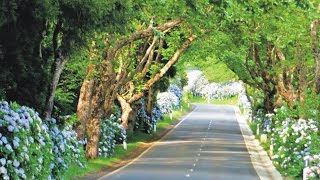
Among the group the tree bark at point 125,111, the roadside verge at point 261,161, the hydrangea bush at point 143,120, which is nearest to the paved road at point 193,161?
the roadside verge at point 261,161

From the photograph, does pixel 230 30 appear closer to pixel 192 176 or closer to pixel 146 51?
pixel 192 176

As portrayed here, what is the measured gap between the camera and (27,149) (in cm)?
1239

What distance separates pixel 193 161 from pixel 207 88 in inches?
4523

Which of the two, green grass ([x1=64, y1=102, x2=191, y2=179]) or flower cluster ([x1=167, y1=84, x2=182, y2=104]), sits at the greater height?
flower cluster ([x1=167, y1=84, x2=182, y2=104])

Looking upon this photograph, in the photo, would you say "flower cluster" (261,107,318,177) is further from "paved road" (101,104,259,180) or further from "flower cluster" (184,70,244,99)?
"flower cluster" (184,70,244,99)

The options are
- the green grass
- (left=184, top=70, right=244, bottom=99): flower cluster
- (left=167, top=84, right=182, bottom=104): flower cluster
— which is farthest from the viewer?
(left=184, top=70, right=244, bottom=99): flower cluster

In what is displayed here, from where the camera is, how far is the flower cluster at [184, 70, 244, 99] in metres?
143

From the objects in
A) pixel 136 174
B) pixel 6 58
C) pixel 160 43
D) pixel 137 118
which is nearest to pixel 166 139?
pixel 137 118

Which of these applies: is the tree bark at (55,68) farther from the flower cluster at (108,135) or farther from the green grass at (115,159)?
the flower cluster at (108,135)

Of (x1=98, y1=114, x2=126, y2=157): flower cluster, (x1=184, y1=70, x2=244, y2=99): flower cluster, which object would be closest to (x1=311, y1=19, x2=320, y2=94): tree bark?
(x1=98, y1=114, x2=126, y2=157): flower cluster

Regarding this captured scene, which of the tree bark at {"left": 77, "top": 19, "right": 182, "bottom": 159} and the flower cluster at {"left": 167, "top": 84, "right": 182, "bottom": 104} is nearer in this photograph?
the tree bark at {"left": 77, "top": 19, "right": 182, "bottom": 159}

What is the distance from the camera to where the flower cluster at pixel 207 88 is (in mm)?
143212

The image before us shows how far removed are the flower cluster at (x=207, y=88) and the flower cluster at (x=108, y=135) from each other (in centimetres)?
10282

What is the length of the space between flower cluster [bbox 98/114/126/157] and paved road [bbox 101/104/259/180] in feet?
4.33
